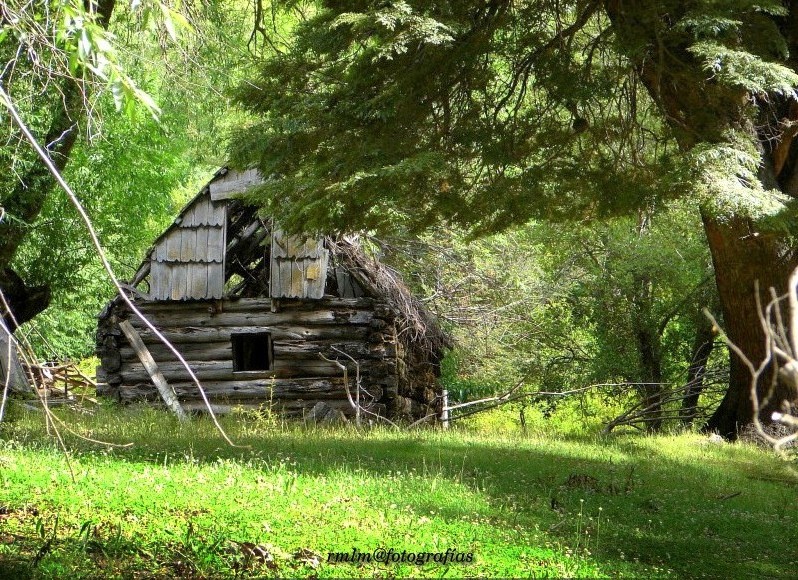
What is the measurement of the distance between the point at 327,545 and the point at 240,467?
2302mm

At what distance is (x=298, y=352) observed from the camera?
666 inches

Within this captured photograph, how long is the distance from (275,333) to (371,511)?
10.8 metres

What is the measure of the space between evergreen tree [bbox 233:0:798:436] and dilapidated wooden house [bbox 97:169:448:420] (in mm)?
5371

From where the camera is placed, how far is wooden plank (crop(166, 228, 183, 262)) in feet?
55.4

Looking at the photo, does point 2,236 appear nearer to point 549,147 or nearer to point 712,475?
point 549,147

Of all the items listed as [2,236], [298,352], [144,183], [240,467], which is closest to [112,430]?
[2,236]

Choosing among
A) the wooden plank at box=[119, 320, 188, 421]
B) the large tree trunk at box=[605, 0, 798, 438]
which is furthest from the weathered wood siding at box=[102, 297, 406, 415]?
the large tree trunk at box=[605, 0, 798, 438]

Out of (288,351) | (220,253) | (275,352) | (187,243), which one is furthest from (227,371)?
(187,243)

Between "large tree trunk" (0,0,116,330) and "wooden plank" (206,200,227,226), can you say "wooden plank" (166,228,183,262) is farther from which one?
"large tree trunk" (0,0,116,330)

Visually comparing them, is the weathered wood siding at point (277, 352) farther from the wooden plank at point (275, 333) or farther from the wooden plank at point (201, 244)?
the wooden plank at point (201, 244)

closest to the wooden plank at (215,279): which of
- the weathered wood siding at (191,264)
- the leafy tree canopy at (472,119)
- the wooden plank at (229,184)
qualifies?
the weathered wood siding at (191,264)

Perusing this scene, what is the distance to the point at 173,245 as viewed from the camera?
16953 mm

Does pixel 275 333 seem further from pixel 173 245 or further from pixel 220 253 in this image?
pixel 173 245

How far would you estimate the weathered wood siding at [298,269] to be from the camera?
653 inches
